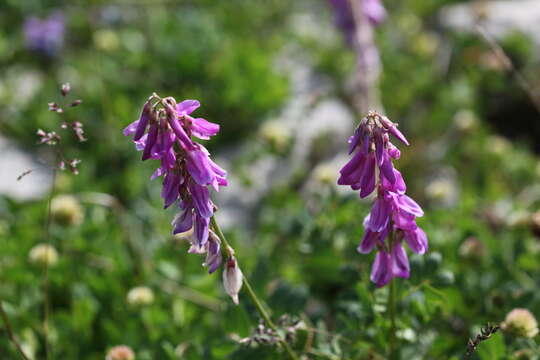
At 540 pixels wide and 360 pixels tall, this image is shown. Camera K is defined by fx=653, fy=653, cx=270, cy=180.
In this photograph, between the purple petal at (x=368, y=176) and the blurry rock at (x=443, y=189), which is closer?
the purple petal at (x=368, y=176)

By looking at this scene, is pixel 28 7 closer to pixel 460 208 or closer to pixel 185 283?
pixel 185 283

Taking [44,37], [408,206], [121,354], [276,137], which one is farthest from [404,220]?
[44,37]

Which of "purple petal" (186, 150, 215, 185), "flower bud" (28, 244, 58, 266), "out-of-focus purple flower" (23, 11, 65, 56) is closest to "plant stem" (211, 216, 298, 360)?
"purple petal" (186, 150, 215, 185)

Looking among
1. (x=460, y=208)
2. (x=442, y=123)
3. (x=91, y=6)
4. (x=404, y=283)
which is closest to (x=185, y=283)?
(x=404, y=283)

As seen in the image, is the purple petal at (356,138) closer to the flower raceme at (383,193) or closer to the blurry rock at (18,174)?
the flower raceme at (383,193)

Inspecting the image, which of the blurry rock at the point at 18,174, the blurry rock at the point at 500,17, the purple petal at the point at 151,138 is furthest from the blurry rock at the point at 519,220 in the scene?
the blurry rock at the point at 18,174

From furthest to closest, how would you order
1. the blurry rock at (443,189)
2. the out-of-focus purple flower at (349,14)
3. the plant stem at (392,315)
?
the out-of-focus purple flower at (349,14), the blurry rock at (443,189), the plant stem at (392,315)

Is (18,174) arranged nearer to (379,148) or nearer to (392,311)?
(392,311)
